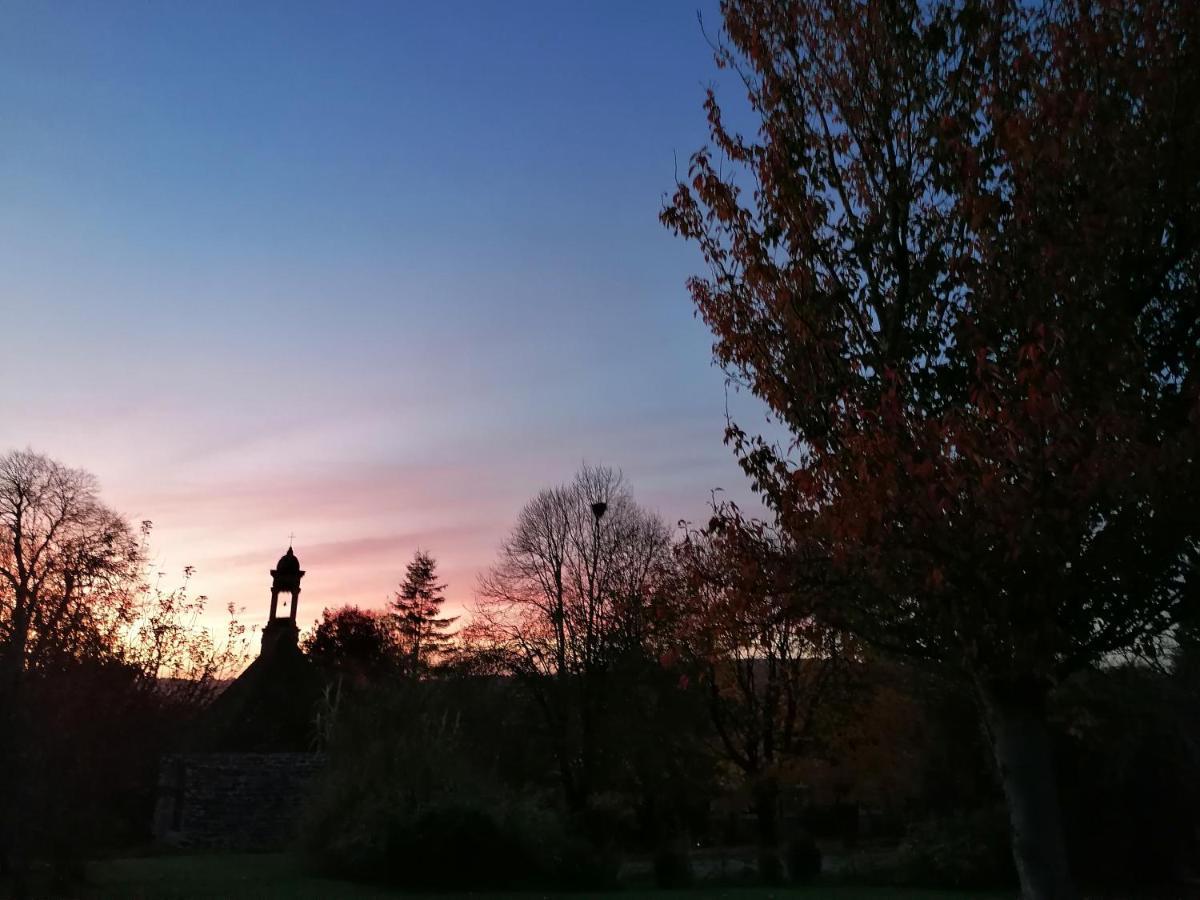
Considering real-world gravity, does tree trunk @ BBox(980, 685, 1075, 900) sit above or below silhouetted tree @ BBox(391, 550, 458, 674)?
below

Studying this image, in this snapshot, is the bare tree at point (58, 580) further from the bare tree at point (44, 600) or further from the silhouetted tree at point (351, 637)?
the silhouetted tree at point (351, 637)

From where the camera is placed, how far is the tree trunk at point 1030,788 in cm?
664

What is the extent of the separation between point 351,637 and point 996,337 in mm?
54190

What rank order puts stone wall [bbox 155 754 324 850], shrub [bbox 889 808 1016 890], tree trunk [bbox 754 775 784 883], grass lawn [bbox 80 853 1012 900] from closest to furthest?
grass lawn [bbox 80 853 1012 900], shrub [bbox 889 808 1016 890], stone wall [bbox 155 754 324 850], tree trunk [bbox 754 775 784 883]

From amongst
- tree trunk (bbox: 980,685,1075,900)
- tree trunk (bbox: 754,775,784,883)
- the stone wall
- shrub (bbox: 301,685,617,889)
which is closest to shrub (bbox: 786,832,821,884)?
tree trunk (bbox: 754,775,784,883)

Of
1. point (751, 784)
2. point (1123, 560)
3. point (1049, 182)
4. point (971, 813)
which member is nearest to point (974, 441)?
point (1123, 560)

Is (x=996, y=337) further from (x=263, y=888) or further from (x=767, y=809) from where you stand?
(x=767, y=809)

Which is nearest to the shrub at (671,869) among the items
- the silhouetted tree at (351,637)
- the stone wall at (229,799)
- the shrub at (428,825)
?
the shrub at (428,825)

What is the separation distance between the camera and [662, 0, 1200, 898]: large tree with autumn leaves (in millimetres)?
6016

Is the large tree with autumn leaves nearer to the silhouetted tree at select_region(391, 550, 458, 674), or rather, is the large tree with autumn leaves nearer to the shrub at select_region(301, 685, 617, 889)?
the shrub at select_region(301, 685, 617, 889)

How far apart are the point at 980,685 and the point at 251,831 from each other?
2213cm

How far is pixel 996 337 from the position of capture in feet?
23.3

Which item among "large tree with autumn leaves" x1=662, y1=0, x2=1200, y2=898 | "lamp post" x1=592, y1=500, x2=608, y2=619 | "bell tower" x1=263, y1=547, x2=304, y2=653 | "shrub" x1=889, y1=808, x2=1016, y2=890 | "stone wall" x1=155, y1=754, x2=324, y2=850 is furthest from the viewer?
"bell tower" x1=263, y1=547, x2=304, y2=653

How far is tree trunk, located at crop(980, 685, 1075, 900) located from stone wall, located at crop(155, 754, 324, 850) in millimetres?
20281
